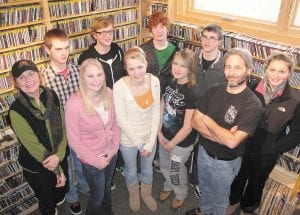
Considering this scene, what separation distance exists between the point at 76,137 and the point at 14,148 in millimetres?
1326

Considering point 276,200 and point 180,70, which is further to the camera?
point 276,200

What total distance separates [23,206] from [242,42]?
3.61m

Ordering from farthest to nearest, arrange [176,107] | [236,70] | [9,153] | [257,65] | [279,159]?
[257,65]
[279,159]
[9,153]
[176,107]
[236,70]

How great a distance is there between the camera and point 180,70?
2693mm

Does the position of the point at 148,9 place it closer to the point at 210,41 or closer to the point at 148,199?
the point at 210,41

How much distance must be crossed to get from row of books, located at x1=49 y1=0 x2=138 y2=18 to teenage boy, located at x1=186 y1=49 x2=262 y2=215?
8.57 feet

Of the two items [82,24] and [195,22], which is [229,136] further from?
[82,24]

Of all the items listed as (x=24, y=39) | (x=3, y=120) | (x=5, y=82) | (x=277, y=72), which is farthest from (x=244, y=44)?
(x=3, y=120)

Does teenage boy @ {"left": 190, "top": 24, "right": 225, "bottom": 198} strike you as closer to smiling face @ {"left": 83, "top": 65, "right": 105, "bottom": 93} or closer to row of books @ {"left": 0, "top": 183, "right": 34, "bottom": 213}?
smiling face @ {"left": 83, "top": 65, "right": 105, "bottom": 93}

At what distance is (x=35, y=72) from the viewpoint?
2.37 meters

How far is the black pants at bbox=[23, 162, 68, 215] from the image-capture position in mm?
2551

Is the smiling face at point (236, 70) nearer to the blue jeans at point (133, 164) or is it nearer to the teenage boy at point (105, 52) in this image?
the blue jeans at point (133, 164)

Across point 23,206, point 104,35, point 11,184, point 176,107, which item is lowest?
point 23,206

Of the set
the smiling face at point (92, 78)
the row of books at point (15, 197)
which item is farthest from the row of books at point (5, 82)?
the smiling face at point (92, 78)
